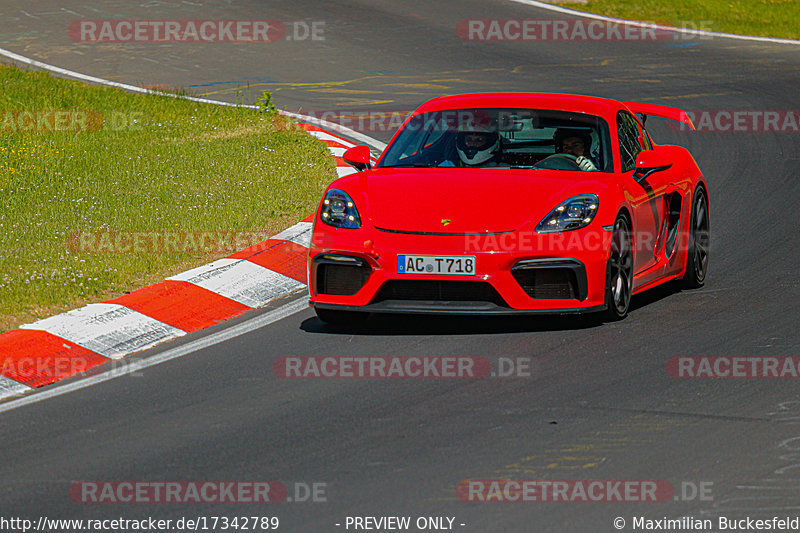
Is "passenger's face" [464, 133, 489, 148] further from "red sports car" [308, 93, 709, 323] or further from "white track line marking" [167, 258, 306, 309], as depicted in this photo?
"white track line marking" [167, 258, 306, 309]

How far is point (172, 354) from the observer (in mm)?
8016

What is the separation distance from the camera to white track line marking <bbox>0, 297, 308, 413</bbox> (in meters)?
7.20

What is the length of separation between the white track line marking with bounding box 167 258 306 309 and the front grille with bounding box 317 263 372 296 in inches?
33.9

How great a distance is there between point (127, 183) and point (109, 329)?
4.49 m

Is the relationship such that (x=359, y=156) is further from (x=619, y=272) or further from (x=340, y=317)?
(x=619, y=272)

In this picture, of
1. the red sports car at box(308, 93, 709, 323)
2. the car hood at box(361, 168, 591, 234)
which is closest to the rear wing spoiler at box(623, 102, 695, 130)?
the red sports car at box(308, 93, 709, 323)

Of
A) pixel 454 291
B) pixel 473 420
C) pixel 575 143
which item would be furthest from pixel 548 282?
pixel 473 420

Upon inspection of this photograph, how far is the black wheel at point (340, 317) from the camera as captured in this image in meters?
8.64

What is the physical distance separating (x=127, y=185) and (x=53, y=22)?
13336 millimetres

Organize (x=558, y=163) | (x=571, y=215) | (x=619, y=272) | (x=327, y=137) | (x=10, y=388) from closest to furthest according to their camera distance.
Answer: (x=10, y=388)
(x=571, y=215)
(x=619, y=272)
(x=558, y=163)
(x=327, y=137)

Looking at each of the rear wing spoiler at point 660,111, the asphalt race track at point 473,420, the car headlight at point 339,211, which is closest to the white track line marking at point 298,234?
the asphalt race track at point 473,420

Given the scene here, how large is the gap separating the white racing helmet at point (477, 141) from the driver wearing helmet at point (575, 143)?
0.40 meters

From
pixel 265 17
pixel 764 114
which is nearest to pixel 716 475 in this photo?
pixel 764 114

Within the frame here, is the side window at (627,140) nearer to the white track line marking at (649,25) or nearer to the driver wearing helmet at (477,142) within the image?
the driver wearing helmet at (477,142)
